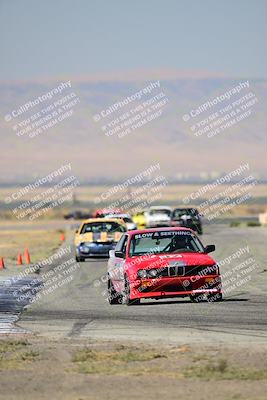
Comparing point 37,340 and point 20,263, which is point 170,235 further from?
point 20,263

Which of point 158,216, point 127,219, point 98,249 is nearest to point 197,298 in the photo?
point 98,249

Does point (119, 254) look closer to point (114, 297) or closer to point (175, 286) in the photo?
point (114, 297)

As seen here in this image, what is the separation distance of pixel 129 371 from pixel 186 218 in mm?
46277

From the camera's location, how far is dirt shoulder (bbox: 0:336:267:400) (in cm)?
1122

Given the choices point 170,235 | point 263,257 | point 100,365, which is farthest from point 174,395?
point 263,257

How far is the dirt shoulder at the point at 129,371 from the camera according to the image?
11.2 m

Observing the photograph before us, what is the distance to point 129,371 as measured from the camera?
12492mm

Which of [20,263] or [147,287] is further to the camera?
[20,263]

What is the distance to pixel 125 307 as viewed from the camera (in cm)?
2083

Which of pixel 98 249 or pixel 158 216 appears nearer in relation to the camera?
pixel 98 249

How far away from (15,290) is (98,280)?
3.09m

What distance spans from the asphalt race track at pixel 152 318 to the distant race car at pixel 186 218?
1269 inches

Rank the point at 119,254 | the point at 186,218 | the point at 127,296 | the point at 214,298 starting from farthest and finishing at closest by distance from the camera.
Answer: the point at 186,218, the point at 119,254, the point at 214,298, the point at 127,296

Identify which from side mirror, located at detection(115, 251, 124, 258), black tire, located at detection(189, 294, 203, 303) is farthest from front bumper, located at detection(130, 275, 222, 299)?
side mirror, located at detection(115, 251, 124, 258)
